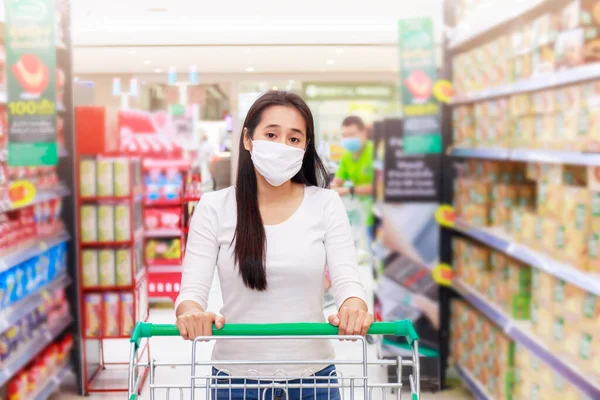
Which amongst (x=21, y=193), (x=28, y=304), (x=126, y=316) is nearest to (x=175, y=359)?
(x=126, y=316)

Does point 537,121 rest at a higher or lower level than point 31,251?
higher

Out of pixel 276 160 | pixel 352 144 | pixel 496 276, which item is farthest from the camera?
pixel 352 144

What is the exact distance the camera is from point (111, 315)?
15.2 feet

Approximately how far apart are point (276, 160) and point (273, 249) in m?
0.23

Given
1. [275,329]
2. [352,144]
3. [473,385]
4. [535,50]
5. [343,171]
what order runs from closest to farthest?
[275,329] → [535,50] → [473,385] → [352,144] → [343,171]

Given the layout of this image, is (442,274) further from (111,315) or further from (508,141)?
(111,315)

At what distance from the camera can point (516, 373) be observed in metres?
3.57

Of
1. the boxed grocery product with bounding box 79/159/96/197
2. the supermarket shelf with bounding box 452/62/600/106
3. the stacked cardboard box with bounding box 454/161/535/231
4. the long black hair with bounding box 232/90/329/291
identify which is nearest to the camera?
the long black hair with bounding box 232/90/329/291

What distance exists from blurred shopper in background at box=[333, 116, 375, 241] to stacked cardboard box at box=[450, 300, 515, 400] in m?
1.56

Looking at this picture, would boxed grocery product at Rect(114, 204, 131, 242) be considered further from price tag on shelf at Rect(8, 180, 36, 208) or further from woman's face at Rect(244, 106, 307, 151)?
woman's face at Rect(244, 106, 307, 151)

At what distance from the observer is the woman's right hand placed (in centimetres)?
158

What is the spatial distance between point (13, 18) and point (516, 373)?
10.1ft

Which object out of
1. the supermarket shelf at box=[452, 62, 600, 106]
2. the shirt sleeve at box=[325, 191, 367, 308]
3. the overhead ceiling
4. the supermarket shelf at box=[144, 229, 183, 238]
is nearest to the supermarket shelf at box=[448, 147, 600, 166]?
the supermarket shelf at box=[452, 62, 600, 106]

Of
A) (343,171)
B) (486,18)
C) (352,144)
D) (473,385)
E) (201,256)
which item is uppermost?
(486,18)
